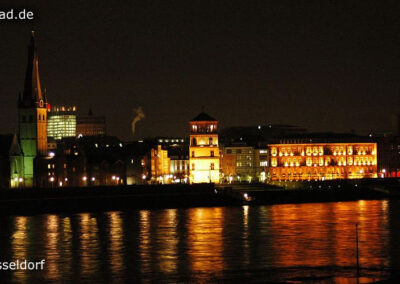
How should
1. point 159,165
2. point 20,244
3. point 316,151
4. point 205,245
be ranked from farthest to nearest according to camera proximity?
point 316,151 → point 159,165 → point 20,244 → point 205,245

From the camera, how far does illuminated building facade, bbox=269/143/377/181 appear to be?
116 m

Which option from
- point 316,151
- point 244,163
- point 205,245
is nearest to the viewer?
point 205,245

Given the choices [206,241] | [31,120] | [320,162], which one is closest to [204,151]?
[320,162]

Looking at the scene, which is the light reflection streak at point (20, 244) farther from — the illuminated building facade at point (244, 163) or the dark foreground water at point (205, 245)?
the illuminated building facade at point (244, 163)

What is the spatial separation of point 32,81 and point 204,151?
24216 mm

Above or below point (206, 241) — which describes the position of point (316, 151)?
above

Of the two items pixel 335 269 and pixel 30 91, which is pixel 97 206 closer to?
pixel 30 91

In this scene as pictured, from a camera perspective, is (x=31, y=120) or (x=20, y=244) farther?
(x=31, y=120)

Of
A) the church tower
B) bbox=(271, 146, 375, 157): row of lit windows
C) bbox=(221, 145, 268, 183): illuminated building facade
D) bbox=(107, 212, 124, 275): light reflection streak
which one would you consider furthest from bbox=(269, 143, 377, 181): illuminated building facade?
bbox=(107, 212, 124, 275): light reflection streak

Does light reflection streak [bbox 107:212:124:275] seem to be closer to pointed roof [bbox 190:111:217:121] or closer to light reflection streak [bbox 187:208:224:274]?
light reflection streak [bbox 187:208:224:274]

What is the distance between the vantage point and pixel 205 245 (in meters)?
49.1

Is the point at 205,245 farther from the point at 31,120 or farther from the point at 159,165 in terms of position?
the point at 159,165

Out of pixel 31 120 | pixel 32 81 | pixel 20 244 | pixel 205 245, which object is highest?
pixel 32 81

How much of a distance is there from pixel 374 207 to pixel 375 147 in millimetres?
43377
